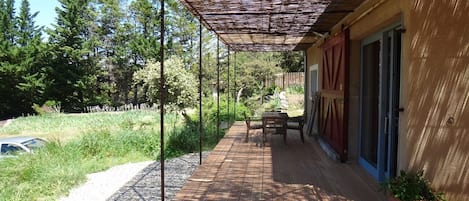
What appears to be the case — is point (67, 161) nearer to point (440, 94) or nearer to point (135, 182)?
point (135, 182)

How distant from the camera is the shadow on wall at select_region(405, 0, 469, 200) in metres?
3.19

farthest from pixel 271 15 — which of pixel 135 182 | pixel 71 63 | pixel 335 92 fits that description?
pixel 71 63

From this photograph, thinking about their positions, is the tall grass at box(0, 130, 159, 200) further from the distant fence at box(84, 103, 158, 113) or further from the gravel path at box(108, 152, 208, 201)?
the distant fence at box(84, 103, 158, 113)

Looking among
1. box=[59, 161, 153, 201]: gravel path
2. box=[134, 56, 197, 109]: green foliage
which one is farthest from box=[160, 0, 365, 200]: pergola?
box=[134, 56, 197, 109]: green foliage

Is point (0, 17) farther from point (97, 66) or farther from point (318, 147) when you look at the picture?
point (318, 147)

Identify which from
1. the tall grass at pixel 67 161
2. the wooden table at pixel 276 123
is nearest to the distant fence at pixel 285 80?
the tall grass at pixel 67 161

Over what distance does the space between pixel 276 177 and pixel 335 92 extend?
83.2 inches

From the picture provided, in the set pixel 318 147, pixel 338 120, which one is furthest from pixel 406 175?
pixel 318 147

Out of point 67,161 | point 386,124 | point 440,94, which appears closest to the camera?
point 440,94

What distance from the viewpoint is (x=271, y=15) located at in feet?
18.5

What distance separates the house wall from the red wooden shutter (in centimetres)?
222

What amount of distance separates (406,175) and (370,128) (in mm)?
2114

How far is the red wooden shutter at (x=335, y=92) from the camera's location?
5656 millimetres

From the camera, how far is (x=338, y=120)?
20.1 ft
